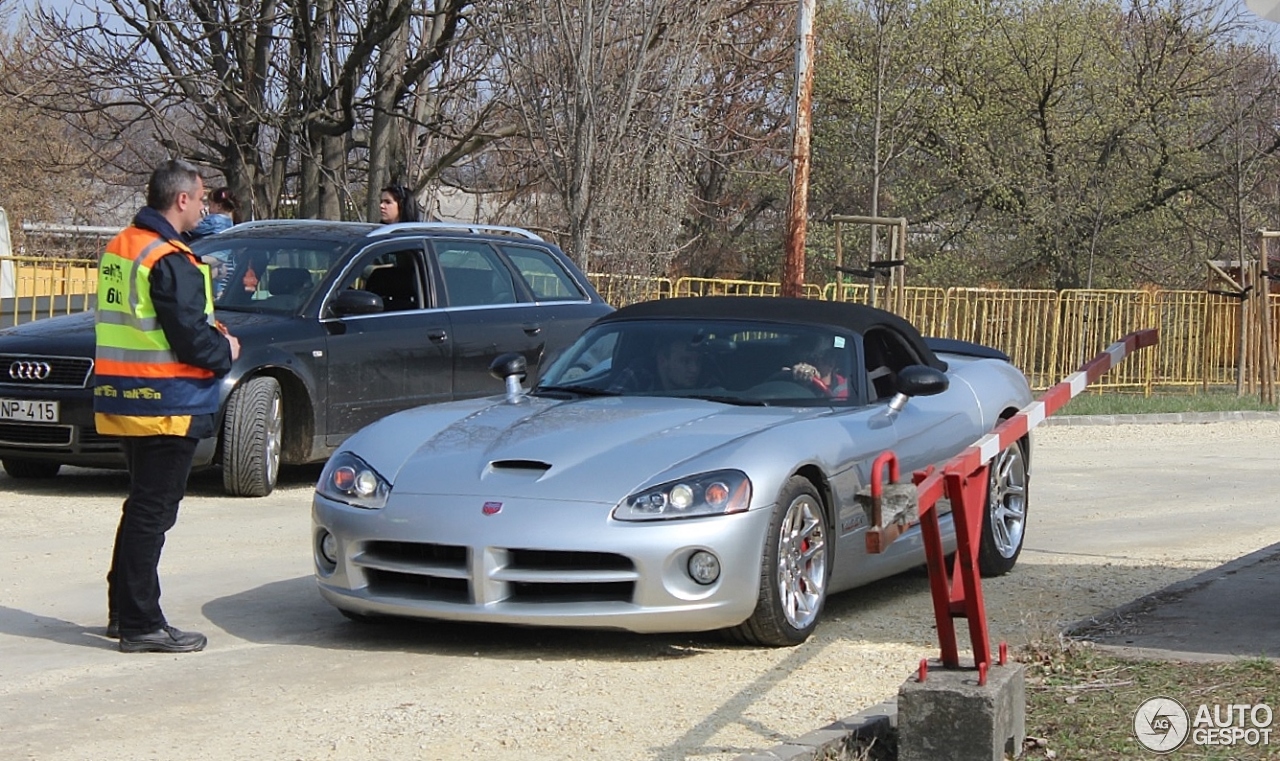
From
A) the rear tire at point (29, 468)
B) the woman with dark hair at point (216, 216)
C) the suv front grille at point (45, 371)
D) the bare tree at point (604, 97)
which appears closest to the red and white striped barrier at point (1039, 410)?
the suv front grille at point (45, 371)

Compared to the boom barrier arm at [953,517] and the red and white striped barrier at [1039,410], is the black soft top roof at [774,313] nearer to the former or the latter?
the red and white striped barrier at [1039,410]

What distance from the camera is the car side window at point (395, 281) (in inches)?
486

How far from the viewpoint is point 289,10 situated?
896 inches

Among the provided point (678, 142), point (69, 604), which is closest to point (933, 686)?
point (69, 604)

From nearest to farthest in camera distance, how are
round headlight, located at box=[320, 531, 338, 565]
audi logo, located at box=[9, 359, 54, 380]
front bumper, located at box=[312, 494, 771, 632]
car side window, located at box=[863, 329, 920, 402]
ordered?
1. front bumper, located at box=[312, 494, 771, 632]
2. round headlight, located at box=[320, 531, 338, 565]
3. car side window, located at box=[863, 329, 920, 402]
4. audi logo, located at box=[9, 359, 54, 380]

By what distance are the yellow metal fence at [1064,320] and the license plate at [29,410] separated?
9.12 meters

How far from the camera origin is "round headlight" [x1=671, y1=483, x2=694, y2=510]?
6637 mm

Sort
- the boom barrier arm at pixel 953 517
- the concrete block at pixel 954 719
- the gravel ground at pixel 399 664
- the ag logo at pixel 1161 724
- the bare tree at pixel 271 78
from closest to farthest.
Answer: the boom barrier arm at pixel 953 517 → the concrete block at pixel 954 719 → the ag logo at pixel 1161 724 → the gravel ground at pixel 399 664 → the bare tree at pixel 271 78

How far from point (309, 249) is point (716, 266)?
3027 centimetres

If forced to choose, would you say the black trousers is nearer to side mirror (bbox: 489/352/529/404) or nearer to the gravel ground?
the gravel ground

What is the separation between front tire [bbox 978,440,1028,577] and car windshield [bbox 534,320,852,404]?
4.32ft

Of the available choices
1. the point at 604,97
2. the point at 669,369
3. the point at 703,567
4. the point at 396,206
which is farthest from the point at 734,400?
the point at 604,97

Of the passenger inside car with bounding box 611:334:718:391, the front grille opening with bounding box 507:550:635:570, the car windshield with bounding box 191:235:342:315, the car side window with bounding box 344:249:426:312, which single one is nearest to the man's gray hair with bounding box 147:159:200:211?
the front grille opening with bounding box 507:550:635:570

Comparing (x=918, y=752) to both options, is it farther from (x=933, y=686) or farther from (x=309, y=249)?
(x=309, y=249)
